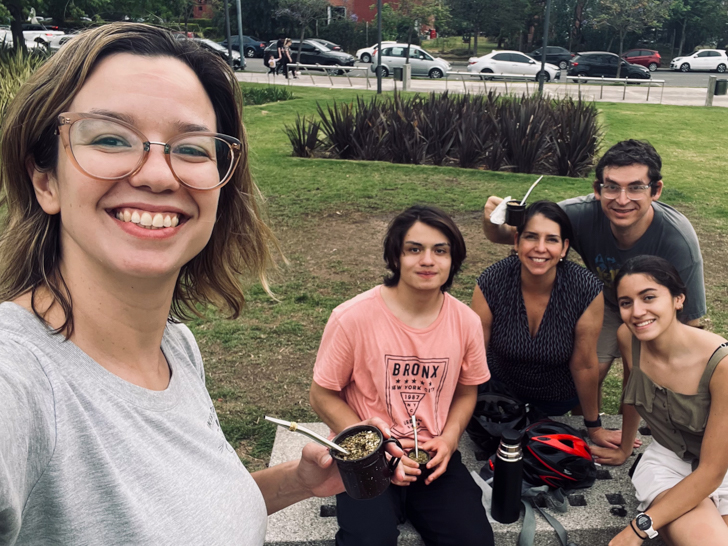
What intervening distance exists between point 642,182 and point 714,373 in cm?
125

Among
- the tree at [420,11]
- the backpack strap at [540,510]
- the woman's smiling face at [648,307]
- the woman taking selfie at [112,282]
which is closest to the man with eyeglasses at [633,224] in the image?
the woman's smiling face at [648,307]

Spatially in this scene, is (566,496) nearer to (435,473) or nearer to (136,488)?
(435,473)

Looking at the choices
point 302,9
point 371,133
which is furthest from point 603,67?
point 371,133

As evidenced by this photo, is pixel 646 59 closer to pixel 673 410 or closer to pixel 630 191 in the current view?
pixel 630 191

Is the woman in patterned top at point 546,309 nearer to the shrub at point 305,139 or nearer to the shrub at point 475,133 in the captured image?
the shrub at point 475,133

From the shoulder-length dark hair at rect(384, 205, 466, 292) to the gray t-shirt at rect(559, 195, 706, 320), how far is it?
3.76 ft

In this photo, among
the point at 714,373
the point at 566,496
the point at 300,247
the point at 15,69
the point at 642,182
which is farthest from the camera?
the point at 15,69

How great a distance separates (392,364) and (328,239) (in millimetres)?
4404

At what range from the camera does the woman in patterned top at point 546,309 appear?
11.0 feet

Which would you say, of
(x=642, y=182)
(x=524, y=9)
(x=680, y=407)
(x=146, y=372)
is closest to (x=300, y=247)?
(x=642, y=182)

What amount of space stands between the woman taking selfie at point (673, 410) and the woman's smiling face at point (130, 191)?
2.18m

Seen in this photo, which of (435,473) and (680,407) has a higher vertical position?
(680,407)

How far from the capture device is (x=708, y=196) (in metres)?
→ 9.02

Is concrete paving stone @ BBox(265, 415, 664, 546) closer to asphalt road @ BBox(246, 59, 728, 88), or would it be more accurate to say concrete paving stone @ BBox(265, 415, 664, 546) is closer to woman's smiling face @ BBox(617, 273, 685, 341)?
woman's smiling face @ BBox(617, 273, 685, 341)
